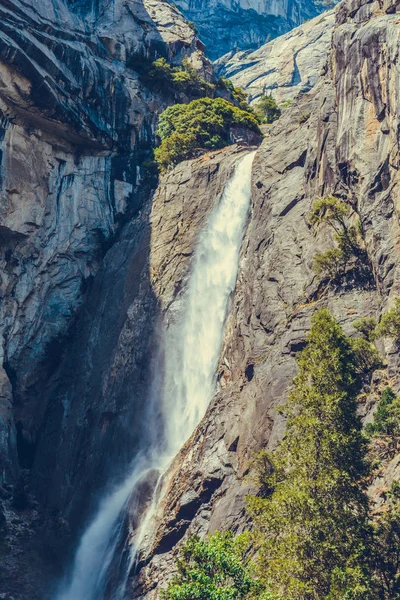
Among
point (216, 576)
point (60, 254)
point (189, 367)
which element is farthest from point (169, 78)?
point (216, 576)

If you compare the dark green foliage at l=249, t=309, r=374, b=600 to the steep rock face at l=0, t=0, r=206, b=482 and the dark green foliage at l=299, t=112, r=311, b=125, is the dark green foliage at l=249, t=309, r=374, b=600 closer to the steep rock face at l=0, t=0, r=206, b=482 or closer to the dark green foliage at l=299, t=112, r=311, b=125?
the dark green foliage at l=299, t=112, r=311, b=125

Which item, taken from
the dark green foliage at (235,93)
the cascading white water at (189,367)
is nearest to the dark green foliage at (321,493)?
the cascading white water at (189,367)

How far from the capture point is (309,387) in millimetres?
24359

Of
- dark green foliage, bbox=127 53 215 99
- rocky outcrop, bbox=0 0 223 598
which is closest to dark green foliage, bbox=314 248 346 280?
rocky outcrop, bbox=0 0 223 598

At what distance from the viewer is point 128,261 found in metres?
48.9

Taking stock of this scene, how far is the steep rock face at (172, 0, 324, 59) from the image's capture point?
431ft

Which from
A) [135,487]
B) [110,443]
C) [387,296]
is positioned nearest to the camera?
[387,296]

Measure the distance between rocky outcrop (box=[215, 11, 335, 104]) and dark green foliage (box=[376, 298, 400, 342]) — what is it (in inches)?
3507

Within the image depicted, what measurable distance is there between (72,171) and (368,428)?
3547cm

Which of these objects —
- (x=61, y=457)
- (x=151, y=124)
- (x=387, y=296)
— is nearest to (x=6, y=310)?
(x=61, y=457)

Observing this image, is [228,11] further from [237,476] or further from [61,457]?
[237,476]

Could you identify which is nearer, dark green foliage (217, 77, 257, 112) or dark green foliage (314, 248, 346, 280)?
dark green foliage (314, 248, 346, 280)

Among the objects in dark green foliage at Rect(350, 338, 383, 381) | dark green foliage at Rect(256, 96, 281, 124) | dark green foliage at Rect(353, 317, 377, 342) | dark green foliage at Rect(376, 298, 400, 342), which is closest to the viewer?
dark green foliage at Rect(376, 298, 400, 342)

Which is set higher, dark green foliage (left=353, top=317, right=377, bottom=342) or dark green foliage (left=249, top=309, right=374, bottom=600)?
dark green foliage (left=353, top=317, right=377, bottom=342)
